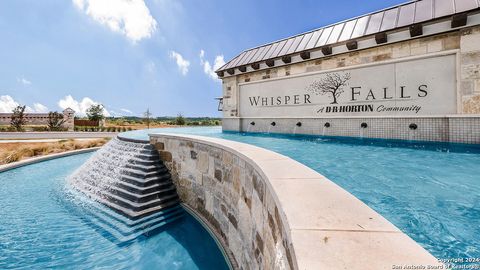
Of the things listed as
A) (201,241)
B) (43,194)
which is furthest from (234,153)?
(43,194)

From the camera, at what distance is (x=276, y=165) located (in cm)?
312

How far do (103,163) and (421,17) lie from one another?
1240cm

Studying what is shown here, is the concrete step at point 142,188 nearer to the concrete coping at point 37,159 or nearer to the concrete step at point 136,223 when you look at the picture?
the concrete step at point 136,223

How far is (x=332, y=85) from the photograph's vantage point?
32.1ft

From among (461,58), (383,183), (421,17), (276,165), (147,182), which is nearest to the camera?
(276,165)

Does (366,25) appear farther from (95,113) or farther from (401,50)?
(95,113)

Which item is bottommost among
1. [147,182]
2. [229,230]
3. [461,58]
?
[229,230]

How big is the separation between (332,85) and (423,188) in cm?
702

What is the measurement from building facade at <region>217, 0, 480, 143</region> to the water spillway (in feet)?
21.8

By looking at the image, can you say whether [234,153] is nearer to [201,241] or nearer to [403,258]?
[201,241]

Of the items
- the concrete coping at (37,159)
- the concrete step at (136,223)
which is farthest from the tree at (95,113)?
the concrete step at (136,223)

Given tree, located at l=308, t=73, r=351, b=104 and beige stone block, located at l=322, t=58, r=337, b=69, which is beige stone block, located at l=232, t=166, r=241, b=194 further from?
beige stone block, located at l=322, t=58, r=337, b=69

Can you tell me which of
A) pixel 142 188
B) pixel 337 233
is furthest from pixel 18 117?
pixel 337 233

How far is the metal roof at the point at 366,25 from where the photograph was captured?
740 cm
